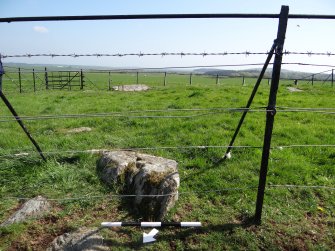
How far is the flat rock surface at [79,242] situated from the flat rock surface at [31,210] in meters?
0.72

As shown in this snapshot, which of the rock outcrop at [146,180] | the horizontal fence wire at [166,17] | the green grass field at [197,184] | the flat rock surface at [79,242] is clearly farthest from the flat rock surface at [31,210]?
the horizontal fence wire at [166,17]

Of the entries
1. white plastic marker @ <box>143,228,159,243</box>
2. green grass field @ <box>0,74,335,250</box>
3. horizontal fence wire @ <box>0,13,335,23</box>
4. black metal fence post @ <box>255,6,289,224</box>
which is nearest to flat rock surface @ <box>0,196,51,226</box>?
green grass field @ <box>0,74,335,250</box>

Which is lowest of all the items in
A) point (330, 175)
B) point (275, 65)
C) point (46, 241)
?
point (46, 241)

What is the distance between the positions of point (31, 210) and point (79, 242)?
109 cm

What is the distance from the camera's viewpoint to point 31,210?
4.26 m

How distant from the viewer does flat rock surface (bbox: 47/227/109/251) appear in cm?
356

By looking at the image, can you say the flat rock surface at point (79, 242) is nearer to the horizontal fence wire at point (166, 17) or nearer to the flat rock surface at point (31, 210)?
the flat rock surface at point (31, 210)

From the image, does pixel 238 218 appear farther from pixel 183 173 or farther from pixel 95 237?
pixel 95 237

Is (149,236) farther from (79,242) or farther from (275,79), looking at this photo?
(275,79)

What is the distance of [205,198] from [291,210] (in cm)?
123

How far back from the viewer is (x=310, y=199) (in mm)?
4648

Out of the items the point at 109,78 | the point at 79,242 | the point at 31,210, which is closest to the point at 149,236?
the point at 79,242

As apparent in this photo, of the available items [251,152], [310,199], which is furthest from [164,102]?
[310,199]

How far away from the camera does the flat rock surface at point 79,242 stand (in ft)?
11.7
